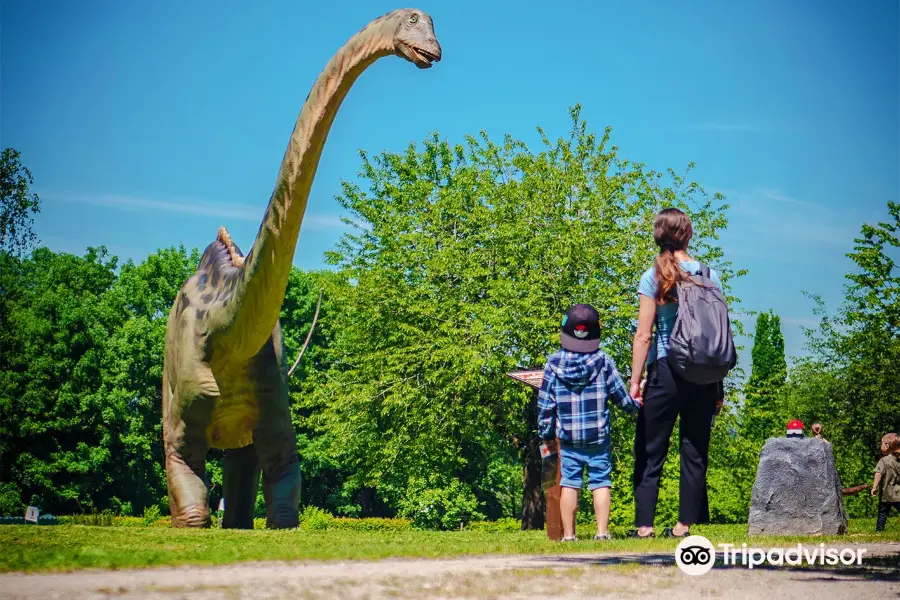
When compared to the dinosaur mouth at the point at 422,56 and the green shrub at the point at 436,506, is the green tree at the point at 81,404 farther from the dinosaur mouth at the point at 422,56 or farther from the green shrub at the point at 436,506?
the dinosaur mouth at the point at 422,56

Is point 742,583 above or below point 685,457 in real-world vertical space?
below

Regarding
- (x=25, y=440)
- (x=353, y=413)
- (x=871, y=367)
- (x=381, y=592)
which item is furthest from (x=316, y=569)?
(x=25, y=440)

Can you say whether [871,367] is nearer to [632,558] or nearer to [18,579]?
[632,558]

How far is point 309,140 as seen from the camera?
970 cm

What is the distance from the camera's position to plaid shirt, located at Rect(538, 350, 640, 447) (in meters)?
8.59

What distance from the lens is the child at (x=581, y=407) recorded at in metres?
8.58

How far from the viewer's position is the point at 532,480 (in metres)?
30.5

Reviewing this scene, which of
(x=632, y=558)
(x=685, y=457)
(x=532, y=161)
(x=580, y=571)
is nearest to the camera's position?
(x=580, y=571)

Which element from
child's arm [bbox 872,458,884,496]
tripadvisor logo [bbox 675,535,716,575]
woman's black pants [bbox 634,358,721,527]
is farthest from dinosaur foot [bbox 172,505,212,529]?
child's arm [bbox 872,458,884,496]

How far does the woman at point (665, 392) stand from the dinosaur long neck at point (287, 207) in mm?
2984

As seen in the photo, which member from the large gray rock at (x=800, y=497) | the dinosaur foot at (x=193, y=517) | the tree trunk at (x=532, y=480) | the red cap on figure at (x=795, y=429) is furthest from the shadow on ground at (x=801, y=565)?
the tree trunk at (x=532, y=480)

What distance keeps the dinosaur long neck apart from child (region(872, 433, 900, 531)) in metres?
8.72

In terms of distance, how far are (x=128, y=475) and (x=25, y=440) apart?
15.0 ft

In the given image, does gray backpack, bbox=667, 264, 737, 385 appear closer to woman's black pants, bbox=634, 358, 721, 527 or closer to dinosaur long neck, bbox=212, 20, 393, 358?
woman's black pants, bbox=634, 358, 721, 527
